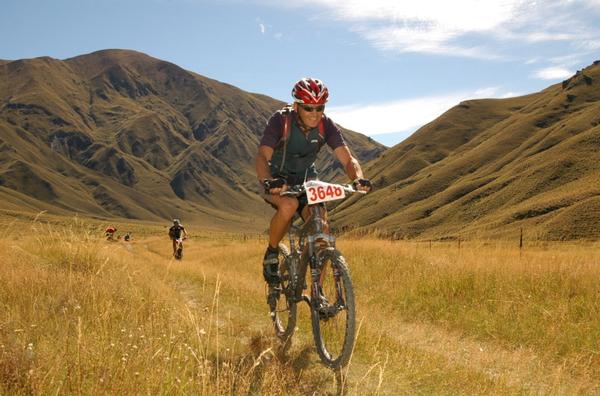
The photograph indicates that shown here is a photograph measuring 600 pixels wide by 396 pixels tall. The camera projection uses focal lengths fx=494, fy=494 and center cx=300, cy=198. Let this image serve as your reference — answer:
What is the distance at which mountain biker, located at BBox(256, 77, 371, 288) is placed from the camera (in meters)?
6.10

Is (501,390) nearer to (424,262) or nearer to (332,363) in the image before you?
(332,363)

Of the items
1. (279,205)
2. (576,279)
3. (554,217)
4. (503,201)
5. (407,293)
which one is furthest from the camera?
(503,201)

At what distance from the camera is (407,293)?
10.4 metres

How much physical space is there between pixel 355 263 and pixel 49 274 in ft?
26.3

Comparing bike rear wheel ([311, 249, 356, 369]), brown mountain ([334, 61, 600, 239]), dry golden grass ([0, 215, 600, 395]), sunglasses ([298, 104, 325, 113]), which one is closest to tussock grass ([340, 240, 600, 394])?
dry golden grass ([0, 215, 600, 395])

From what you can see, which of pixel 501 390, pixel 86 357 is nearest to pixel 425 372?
pixel 501 390

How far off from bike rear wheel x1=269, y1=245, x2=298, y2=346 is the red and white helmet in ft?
7.17

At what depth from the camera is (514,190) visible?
131250 mm

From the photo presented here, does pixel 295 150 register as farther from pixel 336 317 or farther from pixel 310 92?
pixel 336 317

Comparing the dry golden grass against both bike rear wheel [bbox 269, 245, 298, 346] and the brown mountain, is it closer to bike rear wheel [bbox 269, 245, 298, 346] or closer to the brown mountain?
bike rear wheel [bbox 269, 245, 298, 346]

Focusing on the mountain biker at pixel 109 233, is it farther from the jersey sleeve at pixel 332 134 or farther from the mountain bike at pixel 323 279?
the mountain bike at pixel 323 279

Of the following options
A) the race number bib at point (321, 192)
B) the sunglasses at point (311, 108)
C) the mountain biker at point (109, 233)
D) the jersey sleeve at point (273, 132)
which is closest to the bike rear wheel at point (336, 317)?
the race number bib at point (321, 192)

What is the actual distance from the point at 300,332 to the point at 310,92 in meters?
3.43

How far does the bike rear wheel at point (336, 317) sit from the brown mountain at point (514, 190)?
7722 cm
